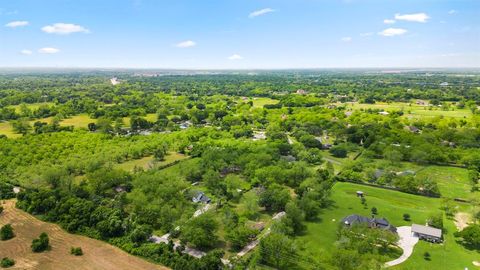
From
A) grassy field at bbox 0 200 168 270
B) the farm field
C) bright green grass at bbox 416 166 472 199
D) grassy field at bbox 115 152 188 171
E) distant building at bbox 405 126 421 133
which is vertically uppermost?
the farm field

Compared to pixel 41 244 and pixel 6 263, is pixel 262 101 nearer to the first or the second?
pixel 41 244

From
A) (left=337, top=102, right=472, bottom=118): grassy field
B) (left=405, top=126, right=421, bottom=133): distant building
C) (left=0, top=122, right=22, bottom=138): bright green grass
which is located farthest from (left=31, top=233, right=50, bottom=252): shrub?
(left=337, top=102, right=472, bottom=118): grassy field

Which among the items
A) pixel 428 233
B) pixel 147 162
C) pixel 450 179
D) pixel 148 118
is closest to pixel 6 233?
pixel 147 162

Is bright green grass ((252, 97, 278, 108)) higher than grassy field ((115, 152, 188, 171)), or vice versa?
bright green grass ((252, 97, 278, 108))

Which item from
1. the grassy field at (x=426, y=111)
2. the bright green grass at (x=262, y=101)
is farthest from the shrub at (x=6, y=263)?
the bright green grass at (x=262, y=101)

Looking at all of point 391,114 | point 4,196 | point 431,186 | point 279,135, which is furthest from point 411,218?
point 391,114

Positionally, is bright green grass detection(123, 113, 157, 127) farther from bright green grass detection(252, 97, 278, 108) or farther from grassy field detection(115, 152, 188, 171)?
bright green grass detection(252, 97, 278, 108)

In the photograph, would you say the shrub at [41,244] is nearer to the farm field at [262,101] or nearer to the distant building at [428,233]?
the distant building at [428,233]
